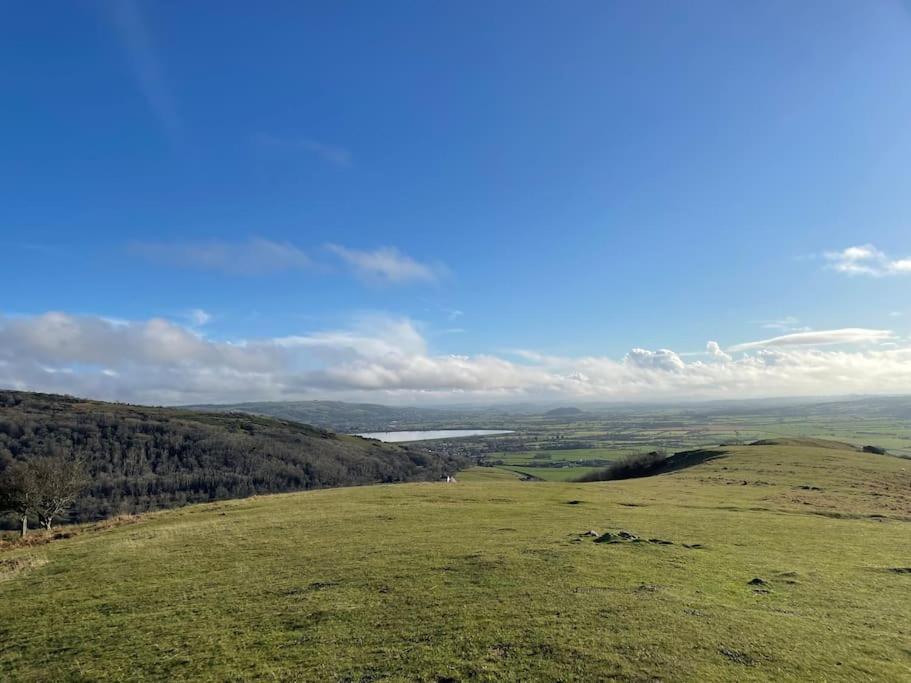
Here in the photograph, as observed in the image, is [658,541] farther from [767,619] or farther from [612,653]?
[612,653]

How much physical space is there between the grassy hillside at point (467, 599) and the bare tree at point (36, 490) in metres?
19.5

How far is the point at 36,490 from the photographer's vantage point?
49531mm

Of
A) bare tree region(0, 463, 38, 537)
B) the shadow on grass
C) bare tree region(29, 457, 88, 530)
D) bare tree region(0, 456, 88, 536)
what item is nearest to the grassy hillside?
bare tree region(0, 463, 38, 537)

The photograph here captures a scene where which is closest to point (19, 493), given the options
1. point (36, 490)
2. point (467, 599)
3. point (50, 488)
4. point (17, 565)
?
point (36, 490)

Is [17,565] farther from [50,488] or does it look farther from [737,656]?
[737,656]

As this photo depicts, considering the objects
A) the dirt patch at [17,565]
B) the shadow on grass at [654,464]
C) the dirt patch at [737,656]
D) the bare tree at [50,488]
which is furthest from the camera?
the shadow on grass at [654,464]

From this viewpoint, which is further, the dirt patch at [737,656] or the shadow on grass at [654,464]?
the shadow on grass at [654,464]

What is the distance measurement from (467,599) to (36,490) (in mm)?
53406

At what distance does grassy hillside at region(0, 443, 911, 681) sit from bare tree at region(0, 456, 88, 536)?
64.1ft

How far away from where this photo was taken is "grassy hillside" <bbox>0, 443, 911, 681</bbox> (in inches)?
524

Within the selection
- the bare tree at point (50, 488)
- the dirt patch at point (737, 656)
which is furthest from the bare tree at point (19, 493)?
the dirt patch at point (737, 656)

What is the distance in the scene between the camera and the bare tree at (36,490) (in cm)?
4944

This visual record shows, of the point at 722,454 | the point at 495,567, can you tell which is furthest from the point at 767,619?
the point at 722,454

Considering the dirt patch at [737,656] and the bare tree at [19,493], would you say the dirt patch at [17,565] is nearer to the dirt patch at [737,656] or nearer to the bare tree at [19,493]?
the bare tree at [19,493]
